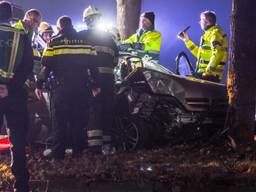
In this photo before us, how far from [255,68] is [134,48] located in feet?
8.75

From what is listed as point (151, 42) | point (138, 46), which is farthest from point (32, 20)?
point (151, 42)

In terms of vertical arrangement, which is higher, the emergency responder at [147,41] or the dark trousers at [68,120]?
the emergency responder at [147,41]

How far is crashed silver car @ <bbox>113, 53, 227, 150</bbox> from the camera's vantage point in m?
7.24

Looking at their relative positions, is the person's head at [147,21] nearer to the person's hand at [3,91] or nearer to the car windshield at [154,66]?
the car windshield at [154,66]

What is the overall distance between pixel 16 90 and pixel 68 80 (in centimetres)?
138

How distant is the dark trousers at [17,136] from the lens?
5.32m

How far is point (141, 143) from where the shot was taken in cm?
731

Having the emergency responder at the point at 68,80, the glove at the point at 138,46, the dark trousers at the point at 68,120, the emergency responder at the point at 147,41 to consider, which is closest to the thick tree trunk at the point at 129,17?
the emergency responder at the point at 147,41

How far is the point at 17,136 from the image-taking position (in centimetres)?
532

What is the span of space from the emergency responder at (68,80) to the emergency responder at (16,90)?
4.10 ft

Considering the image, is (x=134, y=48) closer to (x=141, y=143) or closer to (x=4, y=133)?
(x=141, y=143)

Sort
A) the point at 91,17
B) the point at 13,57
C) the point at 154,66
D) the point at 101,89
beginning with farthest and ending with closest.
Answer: the point at 154,66
the point at 91,17
the point at 101,89
the point at 13,57

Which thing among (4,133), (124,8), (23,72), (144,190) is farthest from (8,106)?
(124,8)

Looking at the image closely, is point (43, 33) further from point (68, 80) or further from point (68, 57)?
point (68, 80)
